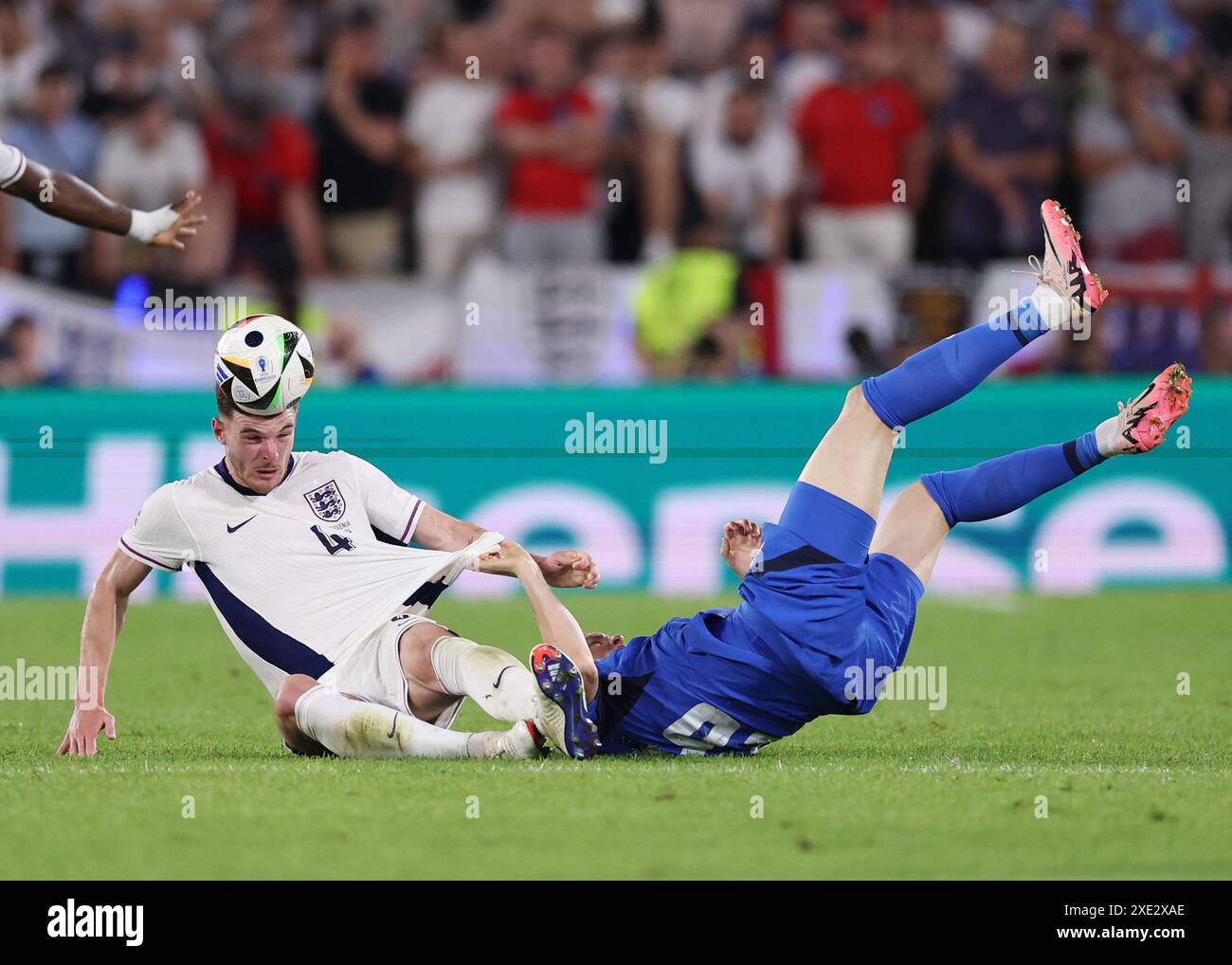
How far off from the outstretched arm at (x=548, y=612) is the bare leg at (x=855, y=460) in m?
1.01

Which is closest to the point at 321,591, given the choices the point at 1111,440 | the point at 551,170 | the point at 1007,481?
the point at 1007,481

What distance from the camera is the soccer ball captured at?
6.95 meters

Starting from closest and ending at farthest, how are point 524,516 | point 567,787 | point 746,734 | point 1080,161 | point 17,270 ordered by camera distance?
point 567,787 < point 746,734 < point 524,516 < point 17,270 < point 1080,161

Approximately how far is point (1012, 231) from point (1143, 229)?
4.23 feet

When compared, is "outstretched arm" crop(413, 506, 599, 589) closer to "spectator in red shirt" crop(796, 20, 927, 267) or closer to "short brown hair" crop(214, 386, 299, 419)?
"short brown hair" crop(214, 386, 299, 419)

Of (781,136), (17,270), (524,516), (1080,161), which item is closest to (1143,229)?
(1080,161)

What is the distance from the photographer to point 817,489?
22.2 ft

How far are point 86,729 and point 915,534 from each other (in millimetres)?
3216

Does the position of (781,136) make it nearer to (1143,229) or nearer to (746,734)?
(1143,229)

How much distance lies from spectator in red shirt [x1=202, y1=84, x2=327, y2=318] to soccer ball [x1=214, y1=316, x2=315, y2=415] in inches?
372

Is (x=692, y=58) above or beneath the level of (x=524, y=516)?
above

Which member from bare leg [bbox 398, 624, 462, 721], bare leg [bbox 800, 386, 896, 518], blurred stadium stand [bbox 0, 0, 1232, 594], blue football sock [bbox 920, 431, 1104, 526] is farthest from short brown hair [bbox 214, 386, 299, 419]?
blurred stadium stand [bbox 0, 0, 1232, 594]

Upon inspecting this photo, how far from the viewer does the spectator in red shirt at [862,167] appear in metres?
16.6

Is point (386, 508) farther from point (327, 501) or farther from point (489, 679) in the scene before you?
point (489, 679)
